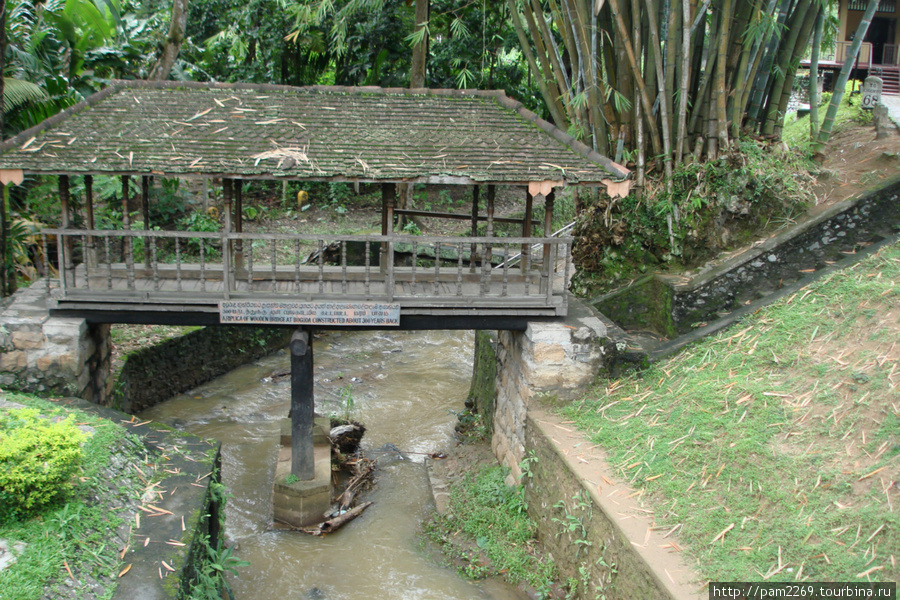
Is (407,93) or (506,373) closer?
(407,93)

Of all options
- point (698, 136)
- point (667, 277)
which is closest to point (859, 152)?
point (698, 136)

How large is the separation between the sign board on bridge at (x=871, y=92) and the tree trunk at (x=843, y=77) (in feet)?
6.41

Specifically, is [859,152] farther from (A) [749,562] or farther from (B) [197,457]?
(B) [197,457]

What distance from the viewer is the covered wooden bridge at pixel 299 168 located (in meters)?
6.93

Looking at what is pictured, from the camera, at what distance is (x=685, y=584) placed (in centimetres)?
462

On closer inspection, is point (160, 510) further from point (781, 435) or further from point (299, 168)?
point (781, 435)

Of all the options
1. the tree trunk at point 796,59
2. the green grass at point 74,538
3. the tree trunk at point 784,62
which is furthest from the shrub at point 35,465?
the tree trunk at point 796,59

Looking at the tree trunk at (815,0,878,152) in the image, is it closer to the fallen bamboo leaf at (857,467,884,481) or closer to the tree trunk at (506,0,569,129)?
the tree trunk at (506,0,569,129)

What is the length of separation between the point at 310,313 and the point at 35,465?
10.4 feet

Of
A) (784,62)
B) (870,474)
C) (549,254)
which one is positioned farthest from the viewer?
(784,62)

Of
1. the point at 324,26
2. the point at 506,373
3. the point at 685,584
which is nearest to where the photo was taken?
the point at 685,584

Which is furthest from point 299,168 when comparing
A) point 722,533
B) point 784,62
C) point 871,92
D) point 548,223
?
point 871,92

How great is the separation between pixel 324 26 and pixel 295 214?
544cm

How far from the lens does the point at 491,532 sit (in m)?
7.52
